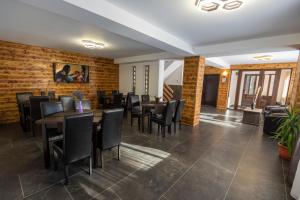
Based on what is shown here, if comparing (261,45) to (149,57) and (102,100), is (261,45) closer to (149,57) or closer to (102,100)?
(149,57)

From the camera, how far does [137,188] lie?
191 cm

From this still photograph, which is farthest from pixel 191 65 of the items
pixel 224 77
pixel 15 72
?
pixel 15 72

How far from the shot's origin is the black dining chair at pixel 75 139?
179 cm

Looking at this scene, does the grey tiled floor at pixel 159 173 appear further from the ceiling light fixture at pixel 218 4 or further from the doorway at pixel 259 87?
the doorway at pixel 259 87

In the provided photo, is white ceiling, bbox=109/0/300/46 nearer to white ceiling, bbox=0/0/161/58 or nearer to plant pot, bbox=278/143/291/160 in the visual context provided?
white ceiling, bbox=0/0/161/58

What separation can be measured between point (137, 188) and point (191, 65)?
12.4ft

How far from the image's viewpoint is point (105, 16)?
195cm

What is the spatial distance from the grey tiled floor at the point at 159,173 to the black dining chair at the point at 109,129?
0.40 metres

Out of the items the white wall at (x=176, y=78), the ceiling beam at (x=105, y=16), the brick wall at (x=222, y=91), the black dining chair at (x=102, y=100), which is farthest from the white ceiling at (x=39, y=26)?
the brick wall at (x=222, y=91)

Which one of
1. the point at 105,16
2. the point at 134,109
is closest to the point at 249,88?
the point at 134,109

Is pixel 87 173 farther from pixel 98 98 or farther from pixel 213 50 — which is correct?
pixel 98 98

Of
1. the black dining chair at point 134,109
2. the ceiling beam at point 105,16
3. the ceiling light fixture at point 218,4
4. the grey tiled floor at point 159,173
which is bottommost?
the grey tiled floor at point 159,173

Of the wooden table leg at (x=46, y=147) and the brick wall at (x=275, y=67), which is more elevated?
the brick wall at (x=275, y=67)

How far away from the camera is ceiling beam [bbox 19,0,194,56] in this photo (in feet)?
5.43
